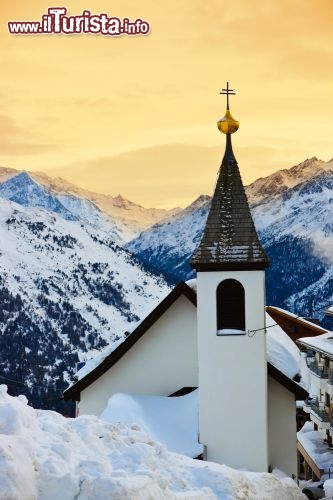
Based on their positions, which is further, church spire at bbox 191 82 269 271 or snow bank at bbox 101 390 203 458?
church spire at bbox 191 82 269 271

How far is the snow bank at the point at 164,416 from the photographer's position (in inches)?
736

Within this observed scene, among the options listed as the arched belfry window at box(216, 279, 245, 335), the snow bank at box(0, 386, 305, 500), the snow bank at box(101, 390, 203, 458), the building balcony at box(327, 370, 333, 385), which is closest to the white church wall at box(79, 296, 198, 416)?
the snow bank at box(101, 390, 203, 458)

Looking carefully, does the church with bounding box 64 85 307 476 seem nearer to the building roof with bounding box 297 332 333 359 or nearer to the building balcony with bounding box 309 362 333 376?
the building roof with bounding box 297 332 333 359

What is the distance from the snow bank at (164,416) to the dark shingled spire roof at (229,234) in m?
3.32

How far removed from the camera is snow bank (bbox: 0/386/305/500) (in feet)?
25.9

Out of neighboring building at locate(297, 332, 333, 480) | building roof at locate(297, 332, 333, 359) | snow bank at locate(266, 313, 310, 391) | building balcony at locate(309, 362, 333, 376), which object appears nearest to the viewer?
snow bank at locate(266, 313, 310, 391)

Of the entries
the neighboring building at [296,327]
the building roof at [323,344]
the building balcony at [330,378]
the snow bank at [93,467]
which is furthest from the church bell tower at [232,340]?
the neighboring building at [296,327]

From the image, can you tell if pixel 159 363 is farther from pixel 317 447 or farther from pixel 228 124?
pixel 317 447

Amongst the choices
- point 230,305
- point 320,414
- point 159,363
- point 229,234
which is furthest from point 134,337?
point 320,414

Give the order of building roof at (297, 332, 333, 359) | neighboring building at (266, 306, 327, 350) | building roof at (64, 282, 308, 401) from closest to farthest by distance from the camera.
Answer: building roof at (64, 282, 308, 401) → building roof at (297, 332, 333, 359) → neighboring building at (266, 306, 327, 350)

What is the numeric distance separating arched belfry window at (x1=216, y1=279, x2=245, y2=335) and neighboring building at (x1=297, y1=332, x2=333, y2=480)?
53.0ft

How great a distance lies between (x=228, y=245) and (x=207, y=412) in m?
3.66

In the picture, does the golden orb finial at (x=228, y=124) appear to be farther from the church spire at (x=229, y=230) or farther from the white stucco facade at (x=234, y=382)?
the white stucco facade at (x=234, y=382)

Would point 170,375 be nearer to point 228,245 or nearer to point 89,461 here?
point 228,245
